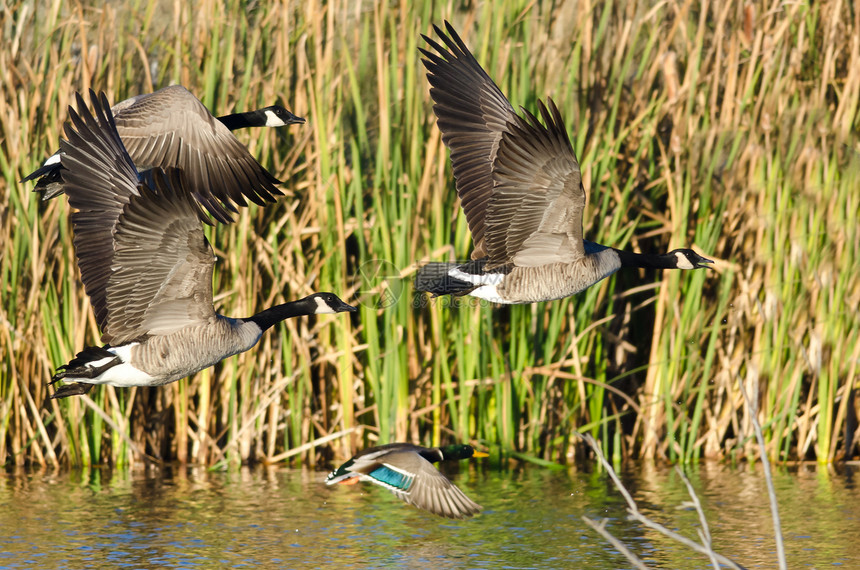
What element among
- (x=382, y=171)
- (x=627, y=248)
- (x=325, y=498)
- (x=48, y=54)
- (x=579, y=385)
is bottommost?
(x=325, y=498)

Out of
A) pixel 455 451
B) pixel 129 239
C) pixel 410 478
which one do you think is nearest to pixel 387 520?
pixel 455 451

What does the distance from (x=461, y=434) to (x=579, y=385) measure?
92 centimetres

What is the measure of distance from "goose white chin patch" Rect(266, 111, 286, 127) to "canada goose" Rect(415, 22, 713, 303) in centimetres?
104

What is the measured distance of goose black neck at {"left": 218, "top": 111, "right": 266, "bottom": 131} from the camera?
294 inches

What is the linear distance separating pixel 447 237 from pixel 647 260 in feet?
4.81

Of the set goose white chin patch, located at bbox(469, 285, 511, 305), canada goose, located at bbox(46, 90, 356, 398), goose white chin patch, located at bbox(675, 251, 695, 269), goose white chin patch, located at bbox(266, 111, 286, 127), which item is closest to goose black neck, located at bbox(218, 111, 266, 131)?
goose white chin patch, located at bbox(266, 111, 286, 127)

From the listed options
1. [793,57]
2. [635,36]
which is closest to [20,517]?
[635,36]

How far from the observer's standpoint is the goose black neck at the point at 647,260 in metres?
7.17

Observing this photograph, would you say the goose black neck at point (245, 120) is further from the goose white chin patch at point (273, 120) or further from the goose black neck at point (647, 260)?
the goose black neck at point (647, 260)

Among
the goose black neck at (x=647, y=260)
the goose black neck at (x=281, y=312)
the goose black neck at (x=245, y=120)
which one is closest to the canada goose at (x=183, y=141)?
the goose black neck at (x=245, y=120)

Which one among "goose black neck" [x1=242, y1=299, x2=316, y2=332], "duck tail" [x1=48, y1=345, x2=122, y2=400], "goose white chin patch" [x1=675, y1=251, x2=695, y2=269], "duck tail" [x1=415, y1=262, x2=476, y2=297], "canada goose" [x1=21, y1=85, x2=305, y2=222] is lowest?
"duck tail" [x1=48, y1=345, x2=122, y2=400]

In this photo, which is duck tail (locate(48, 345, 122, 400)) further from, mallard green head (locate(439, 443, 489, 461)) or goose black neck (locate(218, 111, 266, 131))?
mallard green head (locate(439, 443, 489, 461))

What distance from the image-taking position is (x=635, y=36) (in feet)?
27.1

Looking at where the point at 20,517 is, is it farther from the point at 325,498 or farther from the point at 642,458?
the point at 642,458
